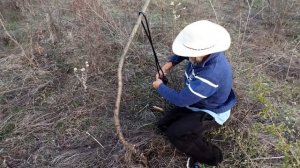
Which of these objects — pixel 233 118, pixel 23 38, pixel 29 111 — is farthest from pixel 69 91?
pixel 233 118

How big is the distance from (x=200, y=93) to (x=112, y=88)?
1015 millimetres

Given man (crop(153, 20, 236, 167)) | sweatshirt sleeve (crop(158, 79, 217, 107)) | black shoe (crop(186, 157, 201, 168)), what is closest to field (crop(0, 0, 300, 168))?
black shoe (crop(186, 157, 201, 168))

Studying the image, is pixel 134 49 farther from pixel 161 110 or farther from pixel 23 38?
pixel 23 38

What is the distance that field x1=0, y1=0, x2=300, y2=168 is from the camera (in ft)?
6.99

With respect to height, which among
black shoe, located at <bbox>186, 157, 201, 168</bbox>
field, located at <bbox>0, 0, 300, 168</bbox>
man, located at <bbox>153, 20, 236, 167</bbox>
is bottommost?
black shoe, located at <bbox>186, 157, 201, 168</bbox>

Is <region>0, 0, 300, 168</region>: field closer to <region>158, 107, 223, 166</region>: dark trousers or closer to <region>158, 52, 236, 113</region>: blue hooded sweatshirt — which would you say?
<region>158, 107, 223, 166</region>: dark trousers

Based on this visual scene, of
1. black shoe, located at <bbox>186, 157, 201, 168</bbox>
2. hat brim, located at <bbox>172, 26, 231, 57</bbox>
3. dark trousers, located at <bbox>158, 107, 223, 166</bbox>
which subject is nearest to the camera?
hat brim, located at <bbox>172, 26, 231, 57</bbox>

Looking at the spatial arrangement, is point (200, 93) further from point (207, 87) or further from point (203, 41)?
point (203, 41)

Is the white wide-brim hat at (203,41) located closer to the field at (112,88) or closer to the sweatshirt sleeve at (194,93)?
the sweatshirt sleeve at (194,93)

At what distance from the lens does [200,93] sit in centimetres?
181

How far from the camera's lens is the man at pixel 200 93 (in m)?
1.79

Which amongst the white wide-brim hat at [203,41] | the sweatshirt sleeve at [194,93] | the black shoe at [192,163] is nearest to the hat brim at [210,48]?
the white wide-brim hat at [203,41]

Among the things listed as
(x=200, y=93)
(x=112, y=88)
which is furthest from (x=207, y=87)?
(x=112, y=88)

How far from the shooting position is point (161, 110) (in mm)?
2418
